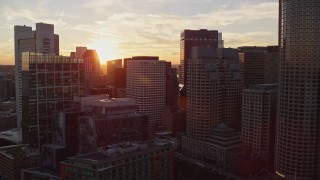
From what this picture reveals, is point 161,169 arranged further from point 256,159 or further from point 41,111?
point 41,111

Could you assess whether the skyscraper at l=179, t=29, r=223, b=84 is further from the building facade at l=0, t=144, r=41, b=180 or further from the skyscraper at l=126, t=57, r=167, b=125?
the building facade at l=0, t=144, r=41, b=180

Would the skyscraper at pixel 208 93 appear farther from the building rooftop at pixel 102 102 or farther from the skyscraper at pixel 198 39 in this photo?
the skyscraper at pixel 198 39

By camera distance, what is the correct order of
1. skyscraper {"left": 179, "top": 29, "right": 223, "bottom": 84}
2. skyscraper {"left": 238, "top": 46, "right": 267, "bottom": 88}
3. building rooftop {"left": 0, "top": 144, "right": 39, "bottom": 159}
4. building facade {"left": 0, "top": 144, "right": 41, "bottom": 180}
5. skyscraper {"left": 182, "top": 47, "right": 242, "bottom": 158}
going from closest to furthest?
building facade {"left": 0, "top": 144, "right": 41, "bottom": 180}, building rooftop {"left": 0, "top": 144, "right": 39, "bottom": 159}, skyscraper {"left": 182, "top": 47, "right": 242, "bottom": 158}, skyscraper {"left": 238, "top": 46, "right": 267, "bottom": 88}, skyscraper {"left": 179, "top": 29, "right": 223, "bottom": 84}

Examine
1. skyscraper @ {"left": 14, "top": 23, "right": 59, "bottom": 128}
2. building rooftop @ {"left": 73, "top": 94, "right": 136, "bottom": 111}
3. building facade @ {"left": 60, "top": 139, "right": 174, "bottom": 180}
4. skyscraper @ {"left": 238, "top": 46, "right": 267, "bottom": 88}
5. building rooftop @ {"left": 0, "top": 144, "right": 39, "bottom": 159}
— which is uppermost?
skyscraper @ {"left": 14, "top": 23, "right": 59, "bottom": 128}

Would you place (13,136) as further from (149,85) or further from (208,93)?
(208,93)

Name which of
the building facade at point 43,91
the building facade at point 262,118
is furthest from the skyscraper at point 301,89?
the building facade at point 43,91

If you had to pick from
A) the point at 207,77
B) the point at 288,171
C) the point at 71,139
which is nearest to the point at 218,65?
the point at 207,77

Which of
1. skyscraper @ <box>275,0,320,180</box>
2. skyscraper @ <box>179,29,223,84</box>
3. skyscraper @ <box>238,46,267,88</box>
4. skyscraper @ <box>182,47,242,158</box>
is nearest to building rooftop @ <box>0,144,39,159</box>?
skyscraper @ <box>182,47,242,158</box>
